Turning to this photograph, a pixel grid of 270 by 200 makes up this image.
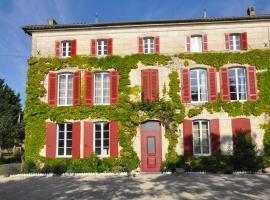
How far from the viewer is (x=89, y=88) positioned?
63.9 feet

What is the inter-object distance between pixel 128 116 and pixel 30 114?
571cm

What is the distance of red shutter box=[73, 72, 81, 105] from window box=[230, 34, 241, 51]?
357 inches

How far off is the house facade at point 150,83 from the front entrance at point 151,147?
6 cm

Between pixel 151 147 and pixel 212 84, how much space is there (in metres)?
4.94

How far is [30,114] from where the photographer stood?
19.5m

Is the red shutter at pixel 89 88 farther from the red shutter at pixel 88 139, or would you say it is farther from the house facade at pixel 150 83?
the red shutter at pixel 88 139

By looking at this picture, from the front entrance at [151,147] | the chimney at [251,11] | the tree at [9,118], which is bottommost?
the front entrance at [151,147]

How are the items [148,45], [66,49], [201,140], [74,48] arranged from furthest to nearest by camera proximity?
[66,49] < [74,48] < [148,45] < [201,140]

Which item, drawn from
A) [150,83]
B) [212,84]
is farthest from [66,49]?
[212,84]

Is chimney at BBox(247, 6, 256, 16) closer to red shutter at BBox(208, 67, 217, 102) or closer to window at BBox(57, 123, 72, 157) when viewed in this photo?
red shutter at BBox(208, 67, 217, 102)

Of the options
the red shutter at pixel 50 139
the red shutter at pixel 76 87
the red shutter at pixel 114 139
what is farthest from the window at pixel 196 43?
the red shutter at pixel 50 139

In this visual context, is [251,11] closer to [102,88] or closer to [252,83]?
[252,83]

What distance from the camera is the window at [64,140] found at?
19.2 metres

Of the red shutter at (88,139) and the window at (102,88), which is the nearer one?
the red shutter at (88,139)
